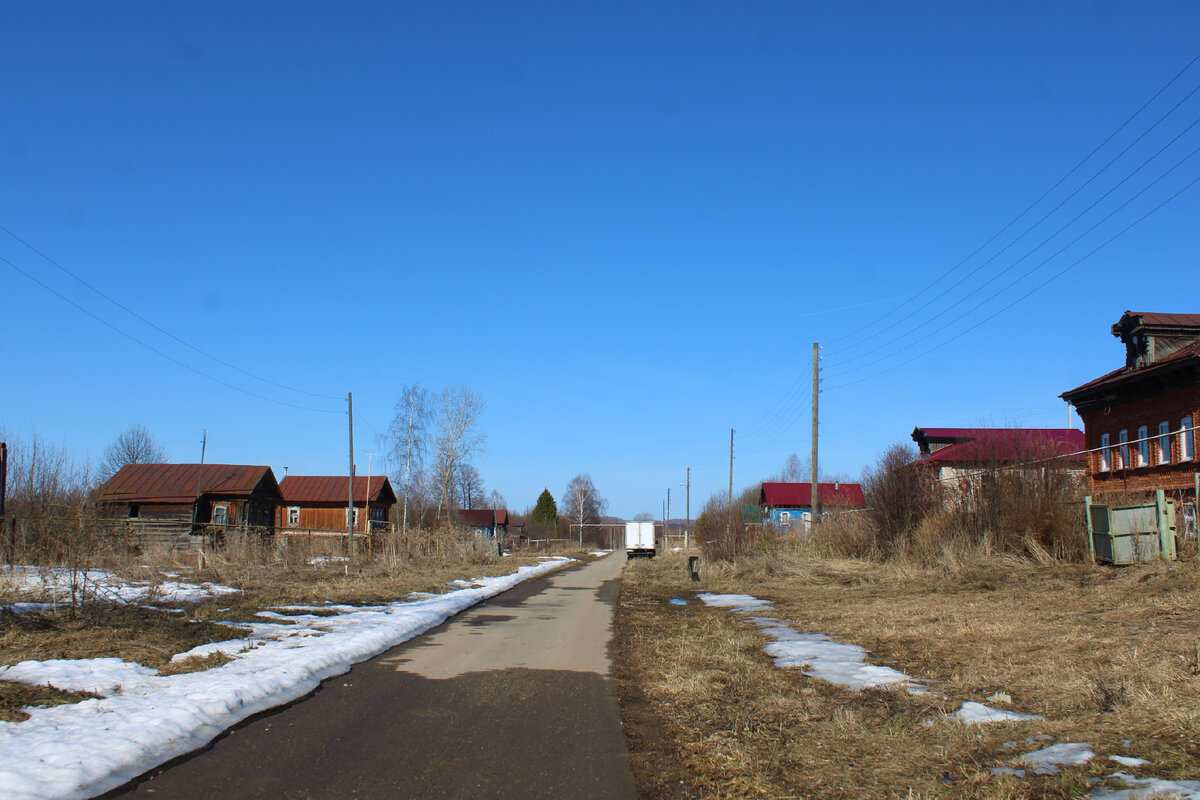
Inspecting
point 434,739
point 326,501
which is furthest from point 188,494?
point 434,739

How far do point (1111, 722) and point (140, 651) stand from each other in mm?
9469

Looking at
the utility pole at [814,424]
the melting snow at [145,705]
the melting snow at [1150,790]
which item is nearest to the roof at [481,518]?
the utility pole at [814,424]

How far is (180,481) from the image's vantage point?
45.9 metres

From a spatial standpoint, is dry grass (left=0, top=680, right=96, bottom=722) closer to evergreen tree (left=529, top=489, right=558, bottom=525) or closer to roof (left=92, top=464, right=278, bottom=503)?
roof (left=92, top=464, right=278, bottom=503)

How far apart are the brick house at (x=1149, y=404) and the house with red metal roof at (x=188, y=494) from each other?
41477 mm

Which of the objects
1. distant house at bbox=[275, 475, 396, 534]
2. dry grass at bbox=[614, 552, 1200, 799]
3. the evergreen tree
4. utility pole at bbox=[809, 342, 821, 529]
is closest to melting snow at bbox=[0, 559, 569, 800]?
dry grass at bbox=[614, 552, 1200, 799]

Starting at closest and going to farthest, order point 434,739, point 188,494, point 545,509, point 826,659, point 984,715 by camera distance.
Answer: point 434,739 → point 984,715 → point 826,659 → point 188,494 → point 545,509

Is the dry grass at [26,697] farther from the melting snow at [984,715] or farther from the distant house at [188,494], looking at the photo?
the distant house at [188,494]

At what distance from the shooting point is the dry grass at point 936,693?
17.4 feet

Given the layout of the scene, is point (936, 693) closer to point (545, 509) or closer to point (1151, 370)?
point (1151, 370)

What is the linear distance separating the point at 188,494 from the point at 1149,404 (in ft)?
150

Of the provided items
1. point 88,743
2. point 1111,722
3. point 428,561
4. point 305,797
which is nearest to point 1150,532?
point 1111,722

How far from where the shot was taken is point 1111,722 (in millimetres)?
5898

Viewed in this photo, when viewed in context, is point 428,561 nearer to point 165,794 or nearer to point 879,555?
point 879,555
